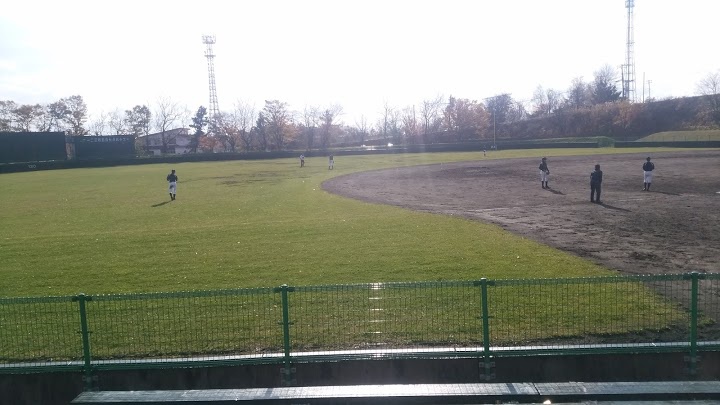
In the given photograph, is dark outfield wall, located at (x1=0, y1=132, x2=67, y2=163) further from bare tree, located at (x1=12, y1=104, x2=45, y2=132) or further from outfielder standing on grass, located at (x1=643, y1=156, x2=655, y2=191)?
outfielder standing on grass, located at (x1=643, y1=156, x2=655, y2=191)

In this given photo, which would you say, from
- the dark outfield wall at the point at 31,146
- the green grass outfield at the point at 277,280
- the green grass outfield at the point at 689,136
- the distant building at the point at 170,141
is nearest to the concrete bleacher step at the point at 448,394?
the green grass outfield at the point at 277,280

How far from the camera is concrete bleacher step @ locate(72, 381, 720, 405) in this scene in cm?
638

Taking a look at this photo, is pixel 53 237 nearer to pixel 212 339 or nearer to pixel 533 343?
pixel 212 339

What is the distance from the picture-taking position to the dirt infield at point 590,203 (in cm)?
1487

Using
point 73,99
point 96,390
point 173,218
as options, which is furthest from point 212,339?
point 73,99

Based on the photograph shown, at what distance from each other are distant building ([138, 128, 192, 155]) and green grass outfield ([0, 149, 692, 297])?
89.7 meters

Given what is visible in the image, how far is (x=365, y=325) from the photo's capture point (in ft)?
30.4

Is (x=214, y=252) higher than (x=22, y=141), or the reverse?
(x=22, y=141)

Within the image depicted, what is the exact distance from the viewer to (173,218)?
80.2 ft

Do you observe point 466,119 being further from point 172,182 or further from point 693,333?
point 693,333

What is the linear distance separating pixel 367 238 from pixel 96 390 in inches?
407

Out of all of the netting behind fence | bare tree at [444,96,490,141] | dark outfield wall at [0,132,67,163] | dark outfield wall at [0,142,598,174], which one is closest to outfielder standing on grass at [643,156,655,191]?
the netting behind fence

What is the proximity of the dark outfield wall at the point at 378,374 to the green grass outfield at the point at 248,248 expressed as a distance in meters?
4.26

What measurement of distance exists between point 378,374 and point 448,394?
161 cm
